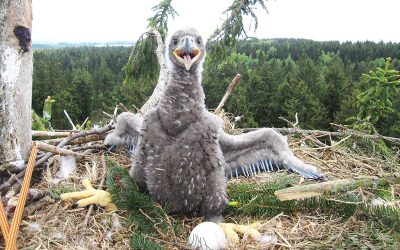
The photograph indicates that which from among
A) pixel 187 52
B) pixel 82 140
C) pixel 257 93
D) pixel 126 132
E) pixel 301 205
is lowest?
pixel 257 93

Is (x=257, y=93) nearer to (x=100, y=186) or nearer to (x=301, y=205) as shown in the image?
(x=100, y=186)

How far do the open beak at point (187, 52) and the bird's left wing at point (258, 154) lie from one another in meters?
→ 0.56

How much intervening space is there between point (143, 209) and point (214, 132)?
640mm

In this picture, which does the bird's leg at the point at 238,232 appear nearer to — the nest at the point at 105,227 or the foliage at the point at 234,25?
the nest at the point at 105,227

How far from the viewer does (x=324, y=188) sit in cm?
232

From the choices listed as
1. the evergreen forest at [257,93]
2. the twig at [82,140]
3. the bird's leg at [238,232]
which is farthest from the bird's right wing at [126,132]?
the evergreen forest at [257,93]

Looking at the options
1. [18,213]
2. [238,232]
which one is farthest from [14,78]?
[238,232]

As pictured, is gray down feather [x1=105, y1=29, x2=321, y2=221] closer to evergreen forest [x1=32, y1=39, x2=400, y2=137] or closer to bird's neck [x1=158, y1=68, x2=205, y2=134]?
bird's neck [x1=158, y1=68, x2=205, y2=134]

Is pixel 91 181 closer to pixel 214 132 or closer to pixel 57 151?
pixel 57 151

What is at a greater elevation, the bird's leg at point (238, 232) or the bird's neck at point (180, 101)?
the bird's neck at point (180, 101)

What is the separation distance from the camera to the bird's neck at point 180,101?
2.52 metres

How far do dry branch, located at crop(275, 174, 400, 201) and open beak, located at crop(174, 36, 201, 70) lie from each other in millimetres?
890

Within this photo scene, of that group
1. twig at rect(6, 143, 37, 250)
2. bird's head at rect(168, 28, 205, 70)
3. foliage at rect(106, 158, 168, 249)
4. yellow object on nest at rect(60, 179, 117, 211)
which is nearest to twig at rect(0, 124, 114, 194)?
twig at rect(6, 143, 37, 250)

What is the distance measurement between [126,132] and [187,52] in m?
0.95
